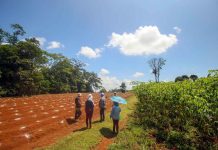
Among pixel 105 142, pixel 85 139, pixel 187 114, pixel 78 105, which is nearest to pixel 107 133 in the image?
pixel 105 142

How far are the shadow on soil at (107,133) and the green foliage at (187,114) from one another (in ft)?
7.97

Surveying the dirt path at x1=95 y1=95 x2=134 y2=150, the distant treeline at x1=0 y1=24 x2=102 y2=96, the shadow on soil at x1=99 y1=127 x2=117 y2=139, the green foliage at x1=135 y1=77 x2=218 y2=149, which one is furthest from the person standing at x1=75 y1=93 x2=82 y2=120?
the distant treeline at x1=0 y1=24 x2=102 y2=96

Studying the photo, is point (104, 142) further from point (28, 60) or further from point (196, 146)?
point (28, 60)

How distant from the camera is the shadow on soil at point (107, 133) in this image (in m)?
12.4

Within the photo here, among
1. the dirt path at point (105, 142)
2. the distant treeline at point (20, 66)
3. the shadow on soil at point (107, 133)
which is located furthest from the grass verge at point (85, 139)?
the distant treeline at point (20, 66)

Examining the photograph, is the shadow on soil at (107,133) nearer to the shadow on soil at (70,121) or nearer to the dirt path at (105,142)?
the dirt path at (105,142)

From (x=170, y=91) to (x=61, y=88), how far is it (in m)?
52.2

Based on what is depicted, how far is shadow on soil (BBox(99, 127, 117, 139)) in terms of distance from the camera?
12.4m

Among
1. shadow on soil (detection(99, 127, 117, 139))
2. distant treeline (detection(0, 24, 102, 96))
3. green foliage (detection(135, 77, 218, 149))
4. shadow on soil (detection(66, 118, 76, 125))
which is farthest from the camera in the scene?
distant treeline (detection(0, 24, 102, 96))

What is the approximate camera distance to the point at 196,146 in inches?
380

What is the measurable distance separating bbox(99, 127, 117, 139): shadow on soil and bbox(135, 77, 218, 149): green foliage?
243cm

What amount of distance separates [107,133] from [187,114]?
5.34 metres

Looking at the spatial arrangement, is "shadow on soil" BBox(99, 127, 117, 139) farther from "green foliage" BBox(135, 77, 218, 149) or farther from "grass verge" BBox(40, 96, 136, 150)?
"green foliage" BBox(135, 77, 218, 149)

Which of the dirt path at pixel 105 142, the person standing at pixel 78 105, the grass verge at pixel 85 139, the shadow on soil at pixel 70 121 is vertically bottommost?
the dirt path at pixel 105 142
